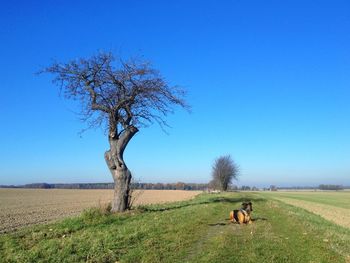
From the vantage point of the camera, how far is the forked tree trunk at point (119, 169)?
1952 cm

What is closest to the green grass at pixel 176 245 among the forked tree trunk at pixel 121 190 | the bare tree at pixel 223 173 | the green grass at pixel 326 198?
the forked tree trunk at pixel 121 190

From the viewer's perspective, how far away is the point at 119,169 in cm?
1983

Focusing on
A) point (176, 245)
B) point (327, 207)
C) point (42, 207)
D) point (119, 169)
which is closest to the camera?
point (176, 245)

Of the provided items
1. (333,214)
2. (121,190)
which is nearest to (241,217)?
(121,190)

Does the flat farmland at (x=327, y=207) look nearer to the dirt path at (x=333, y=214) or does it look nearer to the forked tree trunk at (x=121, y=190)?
the dirt path at (x=333, y=214)

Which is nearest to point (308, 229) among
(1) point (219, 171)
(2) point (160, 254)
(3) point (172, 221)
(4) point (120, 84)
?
(3) point (172, 221)

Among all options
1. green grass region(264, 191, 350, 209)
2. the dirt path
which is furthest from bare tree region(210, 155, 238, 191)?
the dirt path

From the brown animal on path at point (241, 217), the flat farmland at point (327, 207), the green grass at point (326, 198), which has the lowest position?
the brown animal on path at point (241, 217)

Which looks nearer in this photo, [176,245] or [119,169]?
[176,245]

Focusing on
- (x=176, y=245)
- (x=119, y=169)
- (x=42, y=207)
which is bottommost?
(x=176, y=245)

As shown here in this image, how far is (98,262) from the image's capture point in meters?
8.23

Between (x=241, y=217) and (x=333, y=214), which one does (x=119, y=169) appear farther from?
(x=333, y=214)

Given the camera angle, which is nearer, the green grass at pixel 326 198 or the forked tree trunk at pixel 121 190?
the forked tree trunk at pixel 121 190

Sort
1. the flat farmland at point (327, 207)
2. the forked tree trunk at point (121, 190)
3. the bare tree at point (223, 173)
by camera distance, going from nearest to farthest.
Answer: the forked tree trunk at point (121, 190)
the flat farmland at point (327, 207)
the bare tree at point (223, 173)
